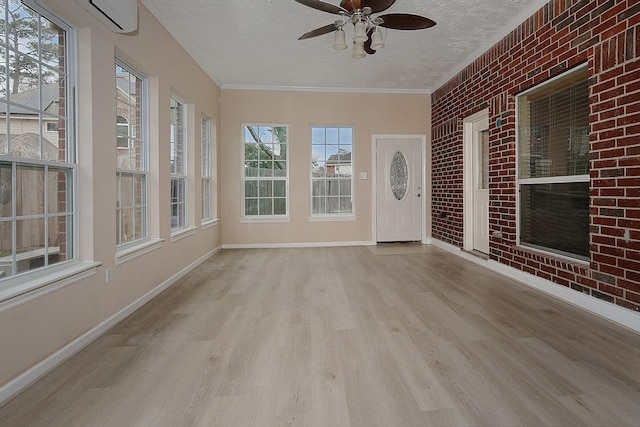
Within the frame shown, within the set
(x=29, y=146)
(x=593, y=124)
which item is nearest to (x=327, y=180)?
(x=593, y=124)

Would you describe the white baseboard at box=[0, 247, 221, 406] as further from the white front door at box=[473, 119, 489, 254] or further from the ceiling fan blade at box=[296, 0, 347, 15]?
the white front door at box=[473, 119, 489, 254]

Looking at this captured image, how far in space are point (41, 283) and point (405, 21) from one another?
10.3 ft

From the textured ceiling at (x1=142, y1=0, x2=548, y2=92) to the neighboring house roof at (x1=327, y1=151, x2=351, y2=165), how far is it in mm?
1113

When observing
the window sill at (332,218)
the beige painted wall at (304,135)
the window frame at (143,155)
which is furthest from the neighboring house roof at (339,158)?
the window frame at (143,155)

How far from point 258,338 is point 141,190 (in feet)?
6.36

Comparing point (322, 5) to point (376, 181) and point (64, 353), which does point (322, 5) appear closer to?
point (64, 353)

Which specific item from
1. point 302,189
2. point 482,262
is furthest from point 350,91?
point 482,262

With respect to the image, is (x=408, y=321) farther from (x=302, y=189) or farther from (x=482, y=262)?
(x=302, y=189)

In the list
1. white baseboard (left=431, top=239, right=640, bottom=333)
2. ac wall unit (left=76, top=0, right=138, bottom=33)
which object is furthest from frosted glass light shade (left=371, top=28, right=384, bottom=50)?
white baseboard (left=431, top=239, right=640, bottom=333)

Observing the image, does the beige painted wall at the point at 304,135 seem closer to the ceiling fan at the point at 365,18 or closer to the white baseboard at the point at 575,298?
the white baseboard at the point at 575,298

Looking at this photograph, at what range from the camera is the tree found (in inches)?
72.2

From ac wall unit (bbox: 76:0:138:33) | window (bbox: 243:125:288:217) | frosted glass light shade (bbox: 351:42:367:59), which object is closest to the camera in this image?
ac wall unit (bbox: 76:0:138:33)

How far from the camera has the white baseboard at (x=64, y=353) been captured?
5.55 feet

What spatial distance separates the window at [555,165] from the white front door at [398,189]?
2.45 metres
